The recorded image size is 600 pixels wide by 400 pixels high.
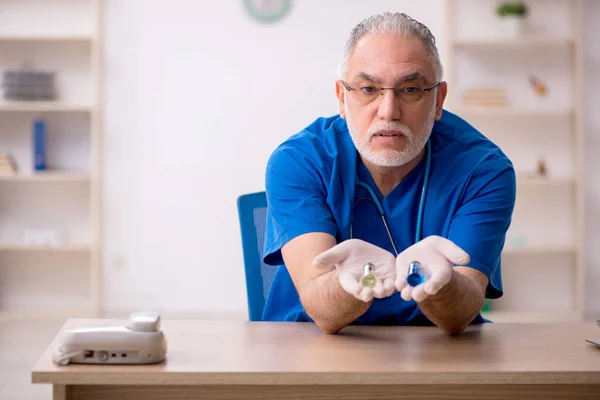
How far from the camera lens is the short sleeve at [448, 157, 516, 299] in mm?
1716

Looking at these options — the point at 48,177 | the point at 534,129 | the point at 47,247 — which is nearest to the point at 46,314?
the point at 47,247

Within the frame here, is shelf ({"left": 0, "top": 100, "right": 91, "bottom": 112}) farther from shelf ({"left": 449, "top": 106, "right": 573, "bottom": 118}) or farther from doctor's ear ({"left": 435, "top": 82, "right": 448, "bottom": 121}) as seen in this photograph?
doctor's ear ({"left": 435, "top": 82, "right": 448, "bottom": 121})

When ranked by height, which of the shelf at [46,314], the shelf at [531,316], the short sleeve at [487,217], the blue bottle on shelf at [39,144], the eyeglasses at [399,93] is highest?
the blue bottle on shelf at [39,144]

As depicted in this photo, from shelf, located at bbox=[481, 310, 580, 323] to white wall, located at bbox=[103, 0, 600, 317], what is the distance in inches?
12.1

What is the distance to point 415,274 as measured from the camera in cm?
134

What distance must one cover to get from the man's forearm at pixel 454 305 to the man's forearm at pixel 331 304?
0.39 ft

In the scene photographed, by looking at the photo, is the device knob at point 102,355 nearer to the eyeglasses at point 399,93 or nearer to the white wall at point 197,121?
the eyeglasses at point 399,93

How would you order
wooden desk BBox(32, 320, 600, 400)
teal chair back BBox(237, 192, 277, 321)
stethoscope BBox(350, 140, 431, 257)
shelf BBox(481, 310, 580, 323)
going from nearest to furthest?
wooden desk BBox(32, 320, 600, 400)
stethoscope BBox(350, 140, 431, 257)
teal chair back BBox(237, 192, 277, 321)
shelf BBox(481, 310, 580, 323)

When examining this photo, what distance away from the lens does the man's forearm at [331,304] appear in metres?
1.49

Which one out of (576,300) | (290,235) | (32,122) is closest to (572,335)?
(290,235)

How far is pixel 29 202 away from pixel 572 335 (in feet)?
12.9

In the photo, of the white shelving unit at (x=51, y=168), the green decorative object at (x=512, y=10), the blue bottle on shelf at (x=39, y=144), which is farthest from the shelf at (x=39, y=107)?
the green decorative object at (x=512, y=10)

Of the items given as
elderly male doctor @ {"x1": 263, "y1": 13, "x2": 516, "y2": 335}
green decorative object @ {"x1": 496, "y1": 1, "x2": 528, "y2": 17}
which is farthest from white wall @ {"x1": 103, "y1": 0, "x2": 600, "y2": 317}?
elderly male doctor @ {"x1": 263, "y1": 13, "x2": 516, "y2": 335}

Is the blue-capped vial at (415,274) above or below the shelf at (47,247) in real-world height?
above
